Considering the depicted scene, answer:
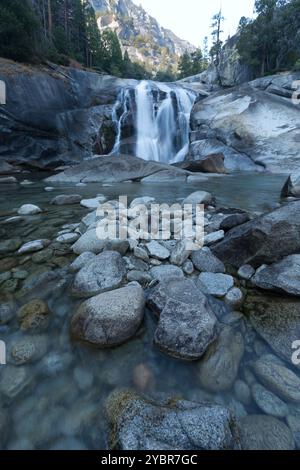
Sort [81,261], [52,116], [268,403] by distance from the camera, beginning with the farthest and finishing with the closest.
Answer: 1. [52,116]
2. [81,261]
3. [268,403]

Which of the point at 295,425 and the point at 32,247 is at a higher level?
the point at 32,247

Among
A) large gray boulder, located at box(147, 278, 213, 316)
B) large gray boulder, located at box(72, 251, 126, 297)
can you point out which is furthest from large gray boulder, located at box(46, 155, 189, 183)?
large gray boulder, located at box(147, 278, 213, 316)

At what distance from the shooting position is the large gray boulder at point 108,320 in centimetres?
180

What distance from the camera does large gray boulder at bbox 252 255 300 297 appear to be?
2121mm

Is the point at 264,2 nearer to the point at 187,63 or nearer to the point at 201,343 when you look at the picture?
the point at 187,63

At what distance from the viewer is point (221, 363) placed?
167 centimetres

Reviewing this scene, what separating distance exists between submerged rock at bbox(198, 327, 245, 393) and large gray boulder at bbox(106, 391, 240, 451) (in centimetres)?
26

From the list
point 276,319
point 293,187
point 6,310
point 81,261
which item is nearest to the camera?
point 276,319

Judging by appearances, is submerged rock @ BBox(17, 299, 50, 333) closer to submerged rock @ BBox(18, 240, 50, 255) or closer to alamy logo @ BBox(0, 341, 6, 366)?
alamy logo @ BBox(0, 341, 6, 366)

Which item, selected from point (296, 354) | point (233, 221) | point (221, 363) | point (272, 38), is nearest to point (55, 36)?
point (272, 38)

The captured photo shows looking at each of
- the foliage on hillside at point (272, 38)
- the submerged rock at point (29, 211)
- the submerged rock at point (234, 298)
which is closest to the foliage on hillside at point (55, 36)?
the submerged rock at point (29, 211)

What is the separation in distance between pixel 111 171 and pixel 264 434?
9.69m

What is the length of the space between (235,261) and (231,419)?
172 centimetres

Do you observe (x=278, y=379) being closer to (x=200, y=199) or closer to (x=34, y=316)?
(x=34, y=316)
